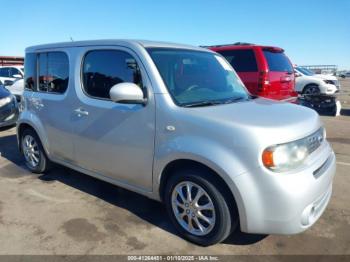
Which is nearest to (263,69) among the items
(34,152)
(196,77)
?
(196,77)

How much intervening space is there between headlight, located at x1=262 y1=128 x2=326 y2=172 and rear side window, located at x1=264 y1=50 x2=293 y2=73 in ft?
17.4

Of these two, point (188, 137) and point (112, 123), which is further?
point (112, 123)

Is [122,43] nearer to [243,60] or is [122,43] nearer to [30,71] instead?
[30,71]

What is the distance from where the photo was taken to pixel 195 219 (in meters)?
3.04

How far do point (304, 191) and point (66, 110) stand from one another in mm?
2912

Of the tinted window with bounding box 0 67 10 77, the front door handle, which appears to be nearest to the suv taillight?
the front door handle

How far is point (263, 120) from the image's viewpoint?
2771 mm

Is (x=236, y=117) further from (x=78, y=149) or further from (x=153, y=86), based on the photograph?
(x=78, y=149)

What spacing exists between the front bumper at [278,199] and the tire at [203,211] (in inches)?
6.8

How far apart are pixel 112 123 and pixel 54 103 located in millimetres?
1230

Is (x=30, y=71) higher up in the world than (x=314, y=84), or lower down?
higher up

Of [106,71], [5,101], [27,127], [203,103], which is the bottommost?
[5,101]

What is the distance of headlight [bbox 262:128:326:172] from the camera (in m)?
2.55

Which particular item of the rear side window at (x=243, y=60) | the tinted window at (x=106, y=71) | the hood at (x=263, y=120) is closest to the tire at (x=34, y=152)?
the tinted window at (x=106, y=71)
